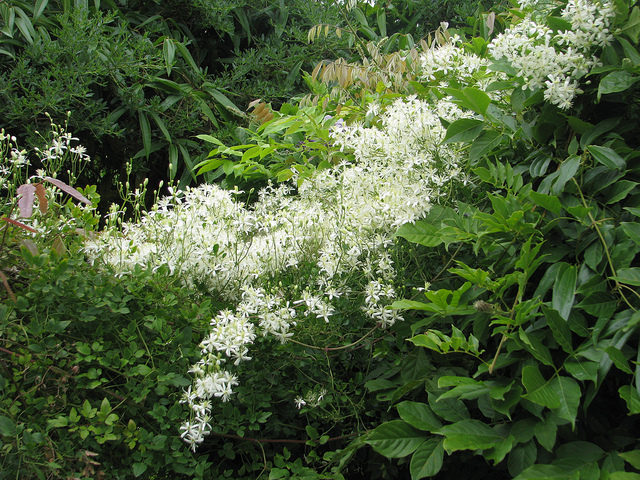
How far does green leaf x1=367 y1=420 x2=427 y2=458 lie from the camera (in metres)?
1.05

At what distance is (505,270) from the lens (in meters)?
1.18

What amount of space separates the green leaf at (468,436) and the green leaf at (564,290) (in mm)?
296

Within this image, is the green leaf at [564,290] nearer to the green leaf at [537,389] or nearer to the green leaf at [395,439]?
the green leaf at [537,389]

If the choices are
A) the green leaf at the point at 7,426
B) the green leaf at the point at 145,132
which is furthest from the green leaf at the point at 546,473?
the green leaf at the point at 145,132

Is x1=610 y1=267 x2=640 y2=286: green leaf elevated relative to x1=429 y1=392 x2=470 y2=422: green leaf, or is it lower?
elevated

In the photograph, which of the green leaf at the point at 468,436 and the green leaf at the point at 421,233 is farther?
the green leaf at the point at 421,233

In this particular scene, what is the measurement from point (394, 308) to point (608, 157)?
0.61m

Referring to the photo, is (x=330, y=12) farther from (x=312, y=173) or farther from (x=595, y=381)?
(x=595, y=381)

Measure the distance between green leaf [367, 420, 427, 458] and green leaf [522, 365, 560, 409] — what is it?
29cm

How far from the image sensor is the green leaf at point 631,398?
818 mm

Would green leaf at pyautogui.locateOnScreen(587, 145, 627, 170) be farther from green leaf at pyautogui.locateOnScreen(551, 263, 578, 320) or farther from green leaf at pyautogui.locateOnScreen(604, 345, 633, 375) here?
green leaf at pyautogui.locateOnScreen(604, 345, 633, 375)

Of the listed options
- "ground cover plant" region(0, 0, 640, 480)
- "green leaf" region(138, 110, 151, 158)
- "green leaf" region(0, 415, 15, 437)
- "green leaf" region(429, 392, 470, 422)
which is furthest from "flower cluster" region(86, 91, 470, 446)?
"green leaf" region(138, 110, 151, 158)

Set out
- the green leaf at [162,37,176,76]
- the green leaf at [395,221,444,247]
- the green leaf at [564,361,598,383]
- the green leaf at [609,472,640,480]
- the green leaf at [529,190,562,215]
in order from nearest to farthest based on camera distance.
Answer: the green leaf at [609,472,640,480], the green leaf at [564,361,598,383], the green leaf at [529,190,562,215], the green leaf at [395,221,444,247], the green leaf at [162,37,176,76]

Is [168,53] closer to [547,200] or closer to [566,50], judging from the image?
[566,50]
